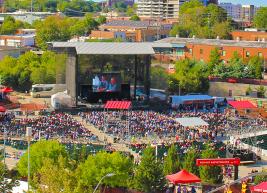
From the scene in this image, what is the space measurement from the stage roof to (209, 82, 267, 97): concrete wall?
12718 mm

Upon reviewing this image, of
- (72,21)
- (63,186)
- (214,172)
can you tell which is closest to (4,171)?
(63,186)

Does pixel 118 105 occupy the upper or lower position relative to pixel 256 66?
lower

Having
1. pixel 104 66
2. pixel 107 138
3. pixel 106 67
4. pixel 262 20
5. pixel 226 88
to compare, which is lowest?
pixel 226 88

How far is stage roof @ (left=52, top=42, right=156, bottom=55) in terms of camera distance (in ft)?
192

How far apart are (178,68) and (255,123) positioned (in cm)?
1732

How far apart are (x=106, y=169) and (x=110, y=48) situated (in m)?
29.0

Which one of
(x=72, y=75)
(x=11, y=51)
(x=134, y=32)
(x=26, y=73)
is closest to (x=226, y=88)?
(x=72, y=75)

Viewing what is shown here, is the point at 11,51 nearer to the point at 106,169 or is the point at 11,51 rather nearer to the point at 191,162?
the point at 191,162

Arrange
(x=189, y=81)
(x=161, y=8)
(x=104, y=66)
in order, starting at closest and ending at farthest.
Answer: (x=104, y=66) < (x=189, y=81) < (x=161, y=8)

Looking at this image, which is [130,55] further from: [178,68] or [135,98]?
[178,68]

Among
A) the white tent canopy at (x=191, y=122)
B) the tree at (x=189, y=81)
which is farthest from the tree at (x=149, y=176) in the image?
the tree at (x=189, y=81)

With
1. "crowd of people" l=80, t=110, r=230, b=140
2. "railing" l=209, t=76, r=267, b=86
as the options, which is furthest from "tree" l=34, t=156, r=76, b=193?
"railing" l=209, t=76, r=267, b=86

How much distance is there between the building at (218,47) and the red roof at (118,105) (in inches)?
1143

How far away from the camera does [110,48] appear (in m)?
59.8
